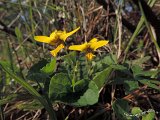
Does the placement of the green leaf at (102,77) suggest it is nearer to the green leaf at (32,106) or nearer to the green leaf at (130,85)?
the green leaf at (130,85)

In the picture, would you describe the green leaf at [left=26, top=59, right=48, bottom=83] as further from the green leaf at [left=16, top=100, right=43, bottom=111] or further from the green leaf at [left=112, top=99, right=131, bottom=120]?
the green leaf at [left=112, top=99, right=131, bottom=120]

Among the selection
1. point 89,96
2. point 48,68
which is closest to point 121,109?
point 89,96

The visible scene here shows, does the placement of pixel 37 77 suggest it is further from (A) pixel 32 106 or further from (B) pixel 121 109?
(B) pixel 121 109

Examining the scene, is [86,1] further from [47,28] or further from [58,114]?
[58,114]

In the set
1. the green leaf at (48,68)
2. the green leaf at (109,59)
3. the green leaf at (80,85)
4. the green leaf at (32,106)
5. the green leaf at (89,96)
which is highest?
the green leaf at (48,68)

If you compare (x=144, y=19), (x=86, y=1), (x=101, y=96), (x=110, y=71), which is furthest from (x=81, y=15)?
(x=110, y=71)

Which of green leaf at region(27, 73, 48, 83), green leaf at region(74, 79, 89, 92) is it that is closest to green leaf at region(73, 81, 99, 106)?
green leaf at region(74, 79, 89, 92)

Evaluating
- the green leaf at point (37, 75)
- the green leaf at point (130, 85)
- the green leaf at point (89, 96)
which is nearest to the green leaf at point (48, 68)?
the green leaf at point (37, 75)
